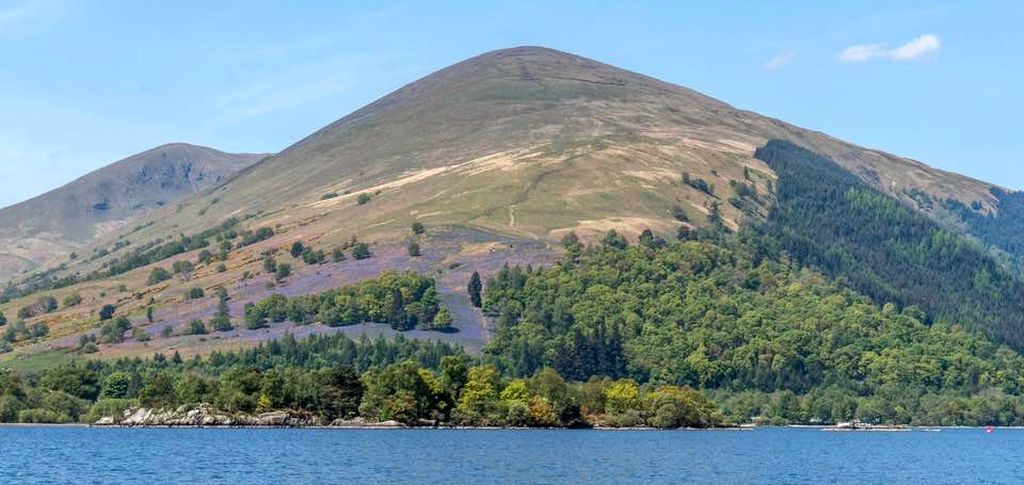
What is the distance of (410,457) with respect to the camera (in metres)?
152

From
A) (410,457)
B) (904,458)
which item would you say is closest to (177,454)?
(410,457)

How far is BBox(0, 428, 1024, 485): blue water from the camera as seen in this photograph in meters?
128

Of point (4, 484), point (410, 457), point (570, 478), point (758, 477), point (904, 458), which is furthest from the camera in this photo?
point (904, 458)

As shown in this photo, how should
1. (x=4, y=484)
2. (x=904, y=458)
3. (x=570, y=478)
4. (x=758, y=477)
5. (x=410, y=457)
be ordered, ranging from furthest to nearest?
1. (x=904, y=458)
2. (x=410, y=457)
3. (x=758, y=477)
4. (x=570, y=478)
5. (x=4, y=484)

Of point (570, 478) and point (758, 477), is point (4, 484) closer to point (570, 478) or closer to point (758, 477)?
point (570, 478)

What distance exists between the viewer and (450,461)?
146375 millimetres

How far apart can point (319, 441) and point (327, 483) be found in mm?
61583

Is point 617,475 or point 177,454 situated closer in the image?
point 617,475

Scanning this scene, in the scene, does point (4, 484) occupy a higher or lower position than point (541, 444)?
higher

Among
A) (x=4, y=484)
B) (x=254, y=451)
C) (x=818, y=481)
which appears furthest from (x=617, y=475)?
(x=4, y=484)

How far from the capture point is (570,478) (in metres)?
129

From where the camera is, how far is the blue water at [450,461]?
127688mm

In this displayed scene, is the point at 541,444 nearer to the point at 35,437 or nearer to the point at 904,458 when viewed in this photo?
the point at 904,458

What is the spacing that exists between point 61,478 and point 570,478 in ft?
139
